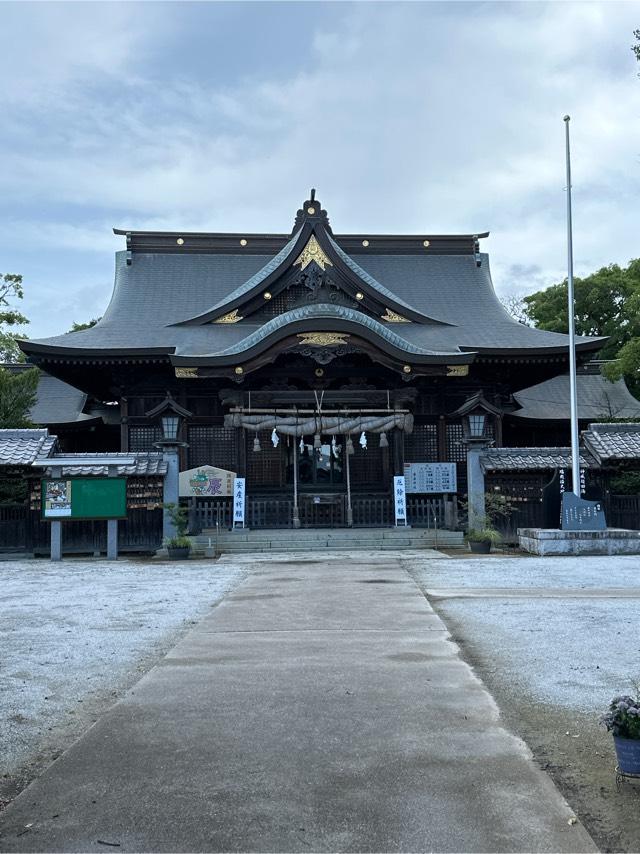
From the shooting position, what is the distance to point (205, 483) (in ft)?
65.5

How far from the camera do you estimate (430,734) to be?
15.2 ft

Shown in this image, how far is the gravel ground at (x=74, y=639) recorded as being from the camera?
4848 millimetres

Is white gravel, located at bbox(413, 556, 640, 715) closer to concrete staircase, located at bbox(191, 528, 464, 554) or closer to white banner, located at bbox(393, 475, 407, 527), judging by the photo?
concrete staircase, located at bbox(191, 528, 464, 554)

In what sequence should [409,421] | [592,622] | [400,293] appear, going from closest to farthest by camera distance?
1. [592,622]
2. [409,421]
3. [400,293]

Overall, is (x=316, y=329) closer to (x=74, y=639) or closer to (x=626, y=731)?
(x=74, y=639)

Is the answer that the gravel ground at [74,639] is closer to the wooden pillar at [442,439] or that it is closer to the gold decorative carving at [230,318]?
the wooden pillar at [442,439]

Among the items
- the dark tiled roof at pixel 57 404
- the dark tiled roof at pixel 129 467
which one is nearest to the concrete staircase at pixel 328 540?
the dark tiled roof at pixel 129 467

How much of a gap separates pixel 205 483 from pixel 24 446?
457 centimetres

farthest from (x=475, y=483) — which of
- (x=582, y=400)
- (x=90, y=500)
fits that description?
(x=582, y=400)

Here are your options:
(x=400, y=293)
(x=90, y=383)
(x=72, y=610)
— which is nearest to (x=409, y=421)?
(x=400, y=293)

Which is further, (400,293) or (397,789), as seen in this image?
(400,293)

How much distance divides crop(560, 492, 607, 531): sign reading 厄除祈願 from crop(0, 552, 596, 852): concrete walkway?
10550 millimetres

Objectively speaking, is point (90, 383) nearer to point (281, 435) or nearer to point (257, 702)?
point (281, 435)

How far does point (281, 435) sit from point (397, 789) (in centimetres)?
1854
